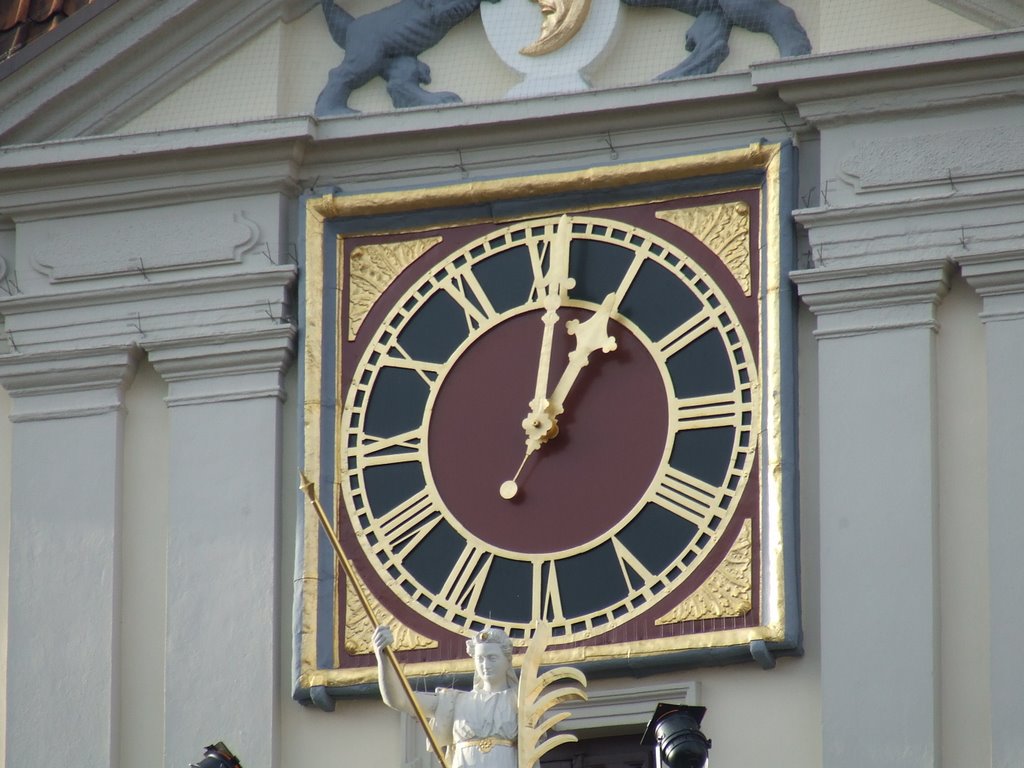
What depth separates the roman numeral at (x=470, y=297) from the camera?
1396cm

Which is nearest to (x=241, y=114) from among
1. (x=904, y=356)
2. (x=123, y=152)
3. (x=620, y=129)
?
(x=123, y=152)

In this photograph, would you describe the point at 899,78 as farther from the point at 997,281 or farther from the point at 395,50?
the point at 395,50

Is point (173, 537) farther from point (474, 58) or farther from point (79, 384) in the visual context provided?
point (474, 58)

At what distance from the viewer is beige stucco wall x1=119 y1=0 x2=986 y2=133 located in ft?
45.6

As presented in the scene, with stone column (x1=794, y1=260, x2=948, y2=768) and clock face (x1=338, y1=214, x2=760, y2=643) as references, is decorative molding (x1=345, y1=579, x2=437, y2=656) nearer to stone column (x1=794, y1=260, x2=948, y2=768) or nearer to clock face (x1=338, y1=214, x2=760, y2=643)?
clock face (x1=338, y1=214, x2=760, y2=643)

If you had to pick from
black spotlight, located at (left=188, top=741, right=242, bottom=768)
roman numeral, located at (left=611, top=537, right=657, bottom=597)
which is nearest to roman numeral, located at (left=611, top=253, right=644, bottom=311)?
roman numeral, located at (left=611, top=537, right=657, bottom=597)

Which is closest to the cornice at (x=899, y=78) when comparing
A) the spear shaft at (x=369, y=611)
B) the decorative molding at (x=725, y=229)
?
the decorative molding at (x=725, y=229)

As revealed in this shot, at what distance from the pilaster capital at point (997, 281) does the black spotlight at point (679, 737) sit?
1.90 m

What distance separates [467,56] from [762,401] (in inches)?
67.7

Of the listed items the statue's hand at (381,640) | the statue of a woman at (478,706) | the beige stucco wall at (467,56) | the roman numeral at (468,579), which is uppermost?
the beige stucco wall at (467,56)

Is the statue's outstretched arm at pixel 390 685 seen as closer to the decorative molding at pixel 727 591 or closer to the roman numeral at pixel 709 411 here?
the decorative molding at pixel 727 591

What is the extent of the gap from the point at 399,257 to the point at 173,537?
47.8 inches

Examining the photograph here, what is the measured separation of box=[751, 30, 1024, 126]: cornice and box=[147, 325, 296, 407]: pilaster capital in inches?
71.5

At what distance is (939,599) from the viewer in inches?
515
